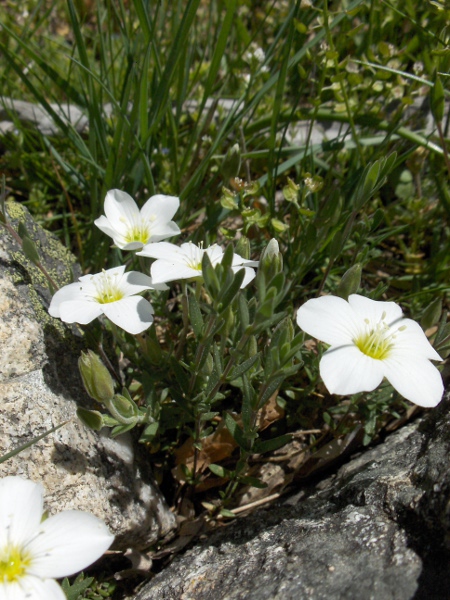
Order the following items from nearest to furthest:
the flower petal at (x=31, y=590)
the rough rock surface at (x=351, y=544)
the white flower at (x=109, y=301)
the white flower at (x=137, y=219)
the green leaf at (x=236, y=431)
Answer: the flower petal at (x=31, y=590), the rough rock surface at (x=351, y=544), the white flower at (x=109, y=301), the green leaf at (x=236, y=431), the white flower at (x=137, y=219)

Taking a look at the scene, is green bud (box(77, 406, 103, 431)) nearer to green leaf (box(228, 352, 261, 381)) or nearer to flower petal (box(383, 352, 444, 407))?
green leaf (box(228, 352, 261, 381))

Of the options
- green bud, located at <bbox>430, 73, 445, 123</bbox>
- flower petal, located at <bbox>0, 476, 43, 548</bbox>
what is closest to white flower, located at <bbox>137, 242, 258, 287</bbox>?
flower petal, located at <bbox>0, 476, 43, 548</bbox>

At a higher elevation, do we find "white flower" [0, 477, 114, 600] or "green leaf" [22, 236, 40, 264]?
"green leaf" [22, 236, 40, 264]

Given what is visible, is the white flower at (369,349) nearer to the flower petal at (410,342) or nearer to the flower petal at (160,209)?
the flower petal at (410,342)

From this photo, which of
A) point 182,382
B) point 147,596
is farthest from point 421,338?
point 147,596

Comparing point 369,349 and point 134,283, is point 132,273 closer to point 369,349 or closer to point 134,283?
point 134,283

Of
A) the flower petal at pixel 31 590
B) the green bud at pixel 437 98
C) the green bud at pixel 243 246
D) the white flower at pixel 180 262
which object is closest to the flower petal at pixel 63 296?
the white flower at pixel 180 262

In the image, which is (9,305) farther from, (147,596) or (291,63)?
(291,63)
